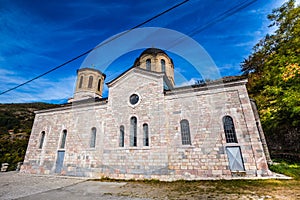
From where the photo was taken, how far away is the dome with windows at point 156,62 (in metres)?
16.5

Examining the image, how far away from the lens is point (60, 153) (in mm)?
12336

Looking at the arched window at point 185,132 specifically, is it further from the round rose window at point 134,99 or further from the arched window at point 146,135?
the round rose window at point 134,99

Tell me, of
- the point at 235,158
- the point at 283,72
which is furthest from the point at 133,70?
the point at 283,72

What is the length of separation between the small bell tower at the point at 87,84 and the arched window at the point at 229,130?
51.6ft

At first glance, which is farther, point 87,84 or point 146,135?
point 87,84

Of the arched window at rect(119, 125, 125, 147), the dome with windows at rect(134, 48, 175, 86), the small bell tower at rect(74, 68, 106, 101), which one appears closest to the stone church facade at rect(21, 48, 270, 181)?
the arched window at rect(119, 125, 125, 147)

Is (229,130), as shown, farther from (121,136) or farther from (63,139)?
(63,139)

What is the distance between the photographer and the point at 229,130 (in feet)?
29.1

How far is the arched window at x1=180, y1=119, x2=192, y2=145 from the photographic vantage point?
9383 millimetres

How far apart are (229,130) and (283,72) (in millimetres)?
6041

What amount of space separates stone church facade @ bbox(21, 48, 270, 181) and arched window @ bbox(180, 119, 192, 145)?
7cm

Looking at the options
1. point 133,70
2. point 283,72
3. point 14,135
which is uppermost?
point 133,70

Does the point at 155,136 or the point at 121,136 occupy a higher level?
the point at 121,136

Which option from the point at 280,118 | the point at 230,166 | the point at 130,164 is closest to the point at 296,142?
the point at 280,118
